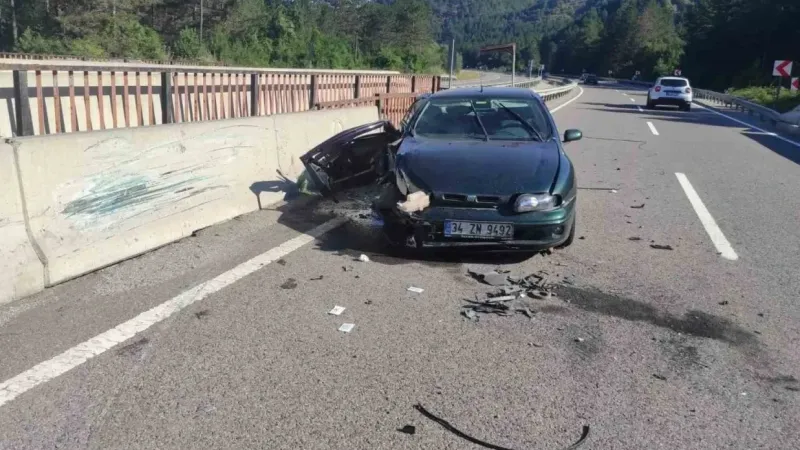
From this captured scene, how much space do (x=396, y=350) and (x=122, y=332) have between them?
Answer: 1.71 metres

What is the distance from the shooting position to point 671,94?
102 feet

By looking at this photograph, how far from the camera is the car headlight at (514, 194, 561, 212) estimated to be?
233 inches

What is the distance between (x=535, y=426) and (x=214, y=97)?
10.1 metres

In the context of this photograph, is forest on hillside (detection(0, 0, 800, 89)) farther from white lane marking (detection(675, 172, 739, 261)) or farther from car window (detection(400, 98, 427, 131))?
car window (detection(400, 98, 427, 131))

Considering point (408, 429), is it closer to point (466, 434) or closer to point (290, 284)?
point (466, 434)

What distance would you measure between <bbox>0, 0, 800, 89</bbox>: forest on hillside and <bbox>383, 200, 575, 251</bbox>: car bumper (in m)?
19.2

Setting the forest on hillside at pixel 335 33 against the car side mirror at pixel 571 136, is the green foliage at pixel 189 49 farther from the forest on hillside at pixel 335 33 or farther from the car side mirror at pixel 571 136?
the car side mirror at pixel 571 136

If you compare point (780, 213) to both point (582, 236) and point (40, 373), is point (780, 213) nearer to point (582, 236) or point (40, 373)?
point (582, 236)

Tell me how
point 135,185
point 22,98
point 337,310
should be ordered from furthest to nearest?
point 22,98
point 135,185
point 337,310

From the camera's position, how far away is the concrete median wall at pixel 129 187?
506cm

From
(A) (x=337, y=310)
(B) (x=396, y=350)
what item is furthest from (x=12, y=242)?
(B) (x=396, y=350)

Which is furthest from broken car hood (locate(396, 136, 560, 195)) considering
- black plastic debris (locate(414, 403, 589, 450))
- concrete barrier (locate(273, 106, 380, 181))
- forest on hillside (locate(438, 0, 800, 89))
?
forest on hillside (locate(438, 0, 800, 89))

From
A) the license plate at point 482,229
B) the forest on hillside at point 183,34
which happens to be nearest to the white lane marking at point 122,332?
the license plate at point 482,229

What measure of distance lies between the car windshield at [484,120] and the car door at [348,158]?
3.08ft
